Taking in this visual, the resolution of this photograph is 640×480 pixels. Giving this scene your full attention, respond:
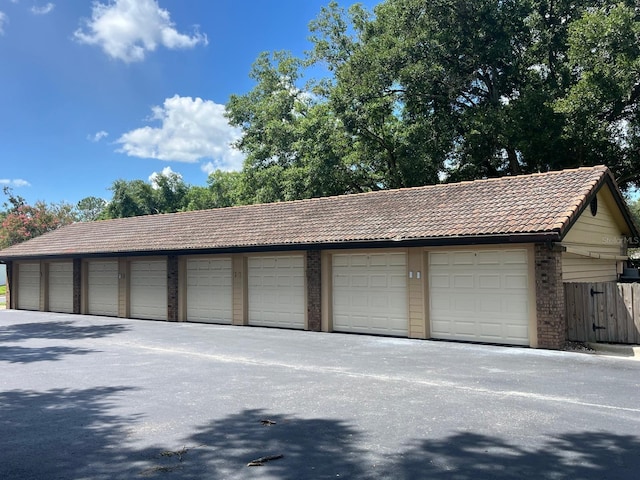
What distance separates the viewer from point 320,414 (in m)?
6.24

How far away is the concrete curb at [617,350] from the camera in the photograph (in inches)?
397

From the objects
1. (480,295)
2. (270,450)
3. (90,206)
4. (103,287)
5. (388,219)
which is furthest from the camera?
(90,206)

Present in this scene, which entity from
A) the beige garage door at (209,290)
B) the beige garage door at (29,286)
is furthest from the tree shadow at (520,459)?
the beige garage door at (29,286)

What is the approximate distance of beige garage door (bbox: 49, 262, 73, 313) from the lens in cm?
2209

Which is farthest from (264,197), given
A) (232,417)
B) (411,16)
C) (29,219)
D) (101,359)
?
(29,219)

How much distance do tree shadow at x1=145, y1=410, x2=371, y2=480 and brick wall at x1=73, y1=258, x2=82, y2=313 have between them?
17.7 metres

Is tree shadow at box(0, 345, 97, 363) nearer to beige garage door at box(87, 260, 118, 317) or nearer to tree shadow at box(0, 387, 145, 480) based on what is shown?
tree shadow at box(0, 387, 145, 480)

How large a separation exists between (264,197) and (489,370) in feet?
75.6

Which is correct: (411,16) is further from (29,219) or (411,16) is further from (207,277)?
(29,219)

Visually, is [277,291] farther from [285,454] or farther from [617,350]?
[285,454]

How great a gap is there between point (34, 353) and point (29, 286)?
14.6 metres

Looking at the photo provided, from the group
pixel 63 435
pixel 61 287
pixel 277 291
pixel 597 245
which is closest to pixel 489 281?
pixel 597 245

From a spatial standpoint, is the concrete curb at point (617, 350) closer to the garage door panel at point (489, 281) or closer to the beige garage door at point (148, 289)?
the garage door panel at point (489, 281)

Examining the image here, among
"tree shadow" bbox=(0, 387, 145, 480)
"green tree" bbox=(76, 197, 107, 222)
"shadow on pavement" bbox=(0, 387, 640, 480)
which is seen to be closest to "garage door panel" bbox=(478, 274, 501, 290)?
"shadow on pavement" bbox=(0, 387, 640, 480)
